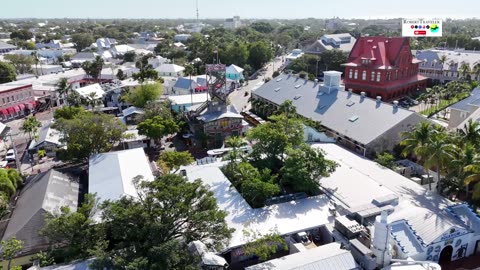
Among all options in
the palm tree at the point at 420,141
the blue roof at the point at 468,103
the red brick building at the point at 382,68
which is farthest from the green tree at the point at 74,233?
the red brick building at the point at 382,68

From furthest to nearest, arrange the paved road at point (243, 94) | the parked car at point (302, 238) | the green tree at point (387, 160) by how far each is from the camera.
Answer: the paved road at point (243, 94), the green tree at point (387, 160), the parked car at point (302, 238)

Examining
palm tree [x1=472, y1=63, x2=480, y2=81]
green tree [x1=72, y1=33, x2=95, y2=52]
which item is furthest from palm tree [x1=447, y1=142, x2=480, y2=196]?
green tree [x1=72, y1=33, x2=95, y2=52]

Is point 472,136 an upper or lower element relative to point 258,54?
lower

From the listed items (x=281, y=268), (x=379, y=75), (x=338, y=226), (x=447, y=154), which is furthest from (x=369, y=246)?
(x=379, y=75)

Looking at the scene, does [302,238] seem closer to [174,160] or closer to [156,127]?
[174,160]

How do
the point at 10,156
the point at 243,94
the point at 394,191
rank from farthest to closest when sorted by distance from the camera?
the point at 243,94 < the point at 10,156 < the point at 394,191

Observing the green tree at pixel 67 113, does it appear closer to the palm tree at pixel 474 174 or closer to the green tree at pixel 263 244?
the green tree at pixel 263 244

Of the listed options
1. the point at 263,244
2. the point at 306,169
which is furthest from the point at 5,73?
the point at 263,244
